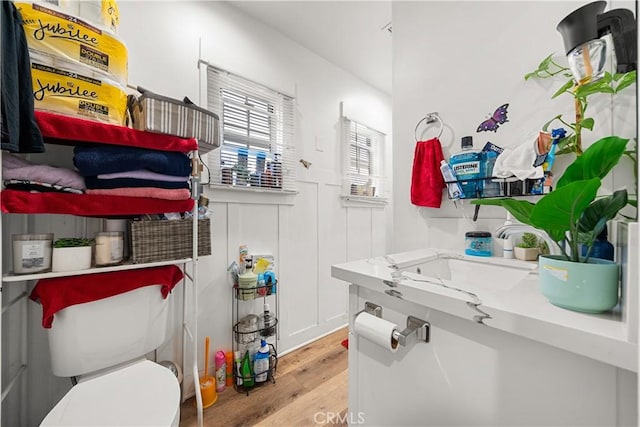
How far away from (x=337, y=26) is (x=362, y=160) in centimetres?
117

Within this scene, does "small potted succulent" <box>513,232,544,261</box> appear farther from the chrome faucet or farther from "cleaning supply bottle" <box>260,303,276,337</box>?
"cleaning supply bottle" <box>260,303,276,337</box>

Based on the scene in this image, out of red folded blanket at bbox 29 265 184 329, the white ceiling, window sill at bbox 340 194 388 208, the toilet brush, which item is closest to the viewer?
red folded blanket at bbox 29 265 184 329

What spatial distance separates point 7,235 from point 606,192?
7.58 ft

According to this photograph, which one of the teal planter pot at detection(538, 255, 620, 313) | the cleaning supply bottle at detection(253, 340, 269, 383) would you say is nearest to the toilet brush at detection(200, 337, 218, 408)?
the cleaning supply bottle at detection(253, 340, 269, 383)

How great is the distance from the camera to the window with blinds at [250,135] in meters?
1.66

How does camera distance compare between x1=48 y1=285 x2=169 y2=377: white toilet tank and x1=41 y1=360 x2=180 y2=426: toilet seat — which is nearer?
x1=41 y1=360 x2=180 y2=426: toilet seat

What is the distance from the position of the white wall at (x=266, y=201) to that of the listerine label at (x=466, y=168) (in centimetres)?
121

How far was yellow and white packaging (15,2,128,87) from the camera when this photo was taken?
2.80ft

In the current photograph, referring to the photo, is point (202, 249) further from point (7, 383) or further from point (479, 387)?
point (479, 387)

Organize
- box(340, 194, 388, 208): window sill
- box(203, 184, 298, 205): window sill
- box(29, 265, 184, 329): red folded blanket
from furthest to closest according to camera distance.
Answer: box(340, 194, 388, 208): window sill → box(203, 184, 298, 205): window sill → box(29, 265, 184, 329): red folded blanket

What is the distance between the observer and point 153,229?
3.70 feet

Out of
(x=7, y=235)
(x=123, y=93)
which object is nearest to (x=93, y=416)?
(x=7, y=235)

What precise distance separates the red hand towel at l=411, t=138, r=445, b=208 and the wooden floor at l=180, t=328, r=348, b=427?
126cm

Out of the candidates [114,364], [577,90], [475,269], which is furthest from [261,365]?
[577,90]
